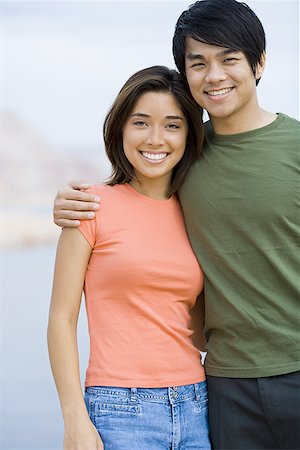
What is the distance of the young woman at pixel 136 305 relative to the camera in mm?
1823

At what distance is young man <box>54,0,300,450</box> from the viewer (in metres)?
1.90

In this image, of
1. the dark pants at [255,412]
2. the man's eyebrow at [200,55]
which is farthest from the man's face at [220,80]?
the dark pants at [255,412]

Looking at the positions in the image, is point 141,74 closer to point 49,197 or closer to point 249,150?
point 249,150

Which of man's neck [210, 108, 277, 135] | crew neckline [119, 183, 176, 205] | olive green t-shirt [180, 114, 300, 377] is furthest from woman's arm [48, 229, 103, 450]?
man's neck [210, 108, 277, 135]

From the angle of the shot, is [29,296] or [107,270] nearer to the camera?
[107,270]

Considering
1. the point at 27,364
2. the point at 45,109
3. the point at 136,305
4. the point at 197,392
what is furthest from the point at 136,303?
the point at 45,109

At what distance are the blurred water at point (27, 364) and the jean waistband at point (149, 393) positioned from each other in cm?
210

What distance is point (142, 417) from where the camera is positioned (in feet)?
5.93

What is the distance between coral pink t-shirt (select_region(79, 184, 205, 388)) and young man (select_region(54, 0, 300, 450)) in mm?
61

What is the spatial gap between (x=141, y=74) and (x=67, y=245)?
494 mm

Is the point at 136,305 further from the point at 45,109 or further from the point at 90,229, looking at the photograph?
the point at 45,109

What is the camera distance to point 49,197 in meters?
10.3

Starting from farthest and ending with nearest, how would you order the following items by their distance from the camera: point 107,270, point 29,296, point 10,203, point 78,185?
point 10,203 < point 29,296 < point 78,185 < point 107,270

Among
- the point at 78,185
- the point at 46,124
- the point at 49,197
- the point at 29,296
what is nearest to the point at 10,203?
the point at 49,197
